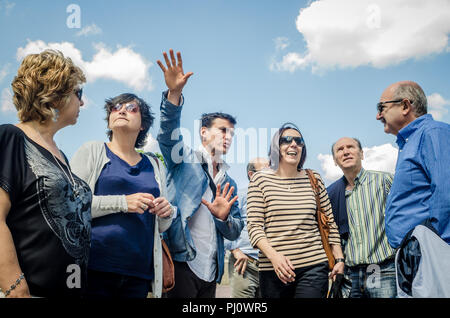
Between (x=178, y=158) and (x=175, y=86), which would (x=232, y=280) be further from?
(x=175, y=86)

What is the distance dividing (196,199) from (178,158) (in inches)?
16.4

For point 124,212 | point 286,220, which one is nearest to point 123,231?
point 124,212

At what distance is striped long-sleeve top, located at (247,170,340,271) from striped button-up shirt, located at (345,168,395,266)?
0.31m

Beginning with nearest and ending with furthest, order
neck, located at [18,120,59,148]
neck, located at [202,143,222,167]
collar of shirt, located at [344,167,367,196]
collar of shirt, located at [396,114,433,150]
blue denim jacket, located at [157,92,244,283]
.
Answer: neck, located at [18,120,59,148]
collar of shirt, located at [396,114,433,150]
blue denim jacket, located at [157,92,244,283]
neck, located at [202,143,222,167]
collar of shirt, located at [344,167,367,196]

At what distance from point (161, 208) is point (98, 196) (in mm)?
431

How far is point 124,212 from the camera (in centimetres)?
232

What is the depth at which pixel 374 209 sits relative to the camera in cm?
342

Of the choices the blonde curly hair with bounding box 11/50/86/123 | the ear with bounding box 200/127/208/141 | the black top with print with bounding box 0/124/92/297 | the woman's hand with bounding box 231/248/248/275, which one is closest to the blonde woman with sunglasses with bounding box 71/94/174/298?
the black top with print with bounding box 0/124/92/297

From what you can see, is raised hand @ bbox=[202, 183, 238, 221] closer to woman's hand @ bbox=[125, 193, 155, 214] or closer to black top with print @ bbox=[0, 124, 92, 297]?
woman's hand @ bbox=[125, 193, 155, 214]

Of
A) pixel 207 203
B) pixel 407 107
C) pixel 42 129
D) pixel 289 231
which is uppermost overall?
pixel 407 107

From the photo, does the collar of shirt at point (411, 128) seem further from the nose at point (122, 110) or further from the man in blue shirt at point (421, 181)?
the nose at point (122, 110)

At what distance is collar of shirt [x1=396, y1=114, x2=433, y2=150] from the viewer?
2.66 m

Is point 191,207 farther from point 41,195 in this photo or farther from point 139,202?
point 41,195
